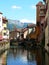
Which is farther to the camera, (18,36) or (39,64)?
(18,36)

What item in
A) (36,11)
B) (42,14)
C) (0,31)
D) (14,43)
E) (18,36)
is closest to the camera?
(0,31)

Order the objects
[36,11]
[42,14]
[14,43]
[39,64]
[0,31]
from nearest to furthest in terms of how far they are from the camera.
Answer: [39,64], [0,31], [42,14], [14,43], [36,11]

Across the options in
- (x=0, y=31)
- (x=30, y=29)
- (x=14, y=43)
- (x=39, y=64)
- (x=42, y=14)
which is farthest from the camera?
(x=30, y=29)

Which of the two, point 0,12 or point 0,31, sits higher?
point 0,12

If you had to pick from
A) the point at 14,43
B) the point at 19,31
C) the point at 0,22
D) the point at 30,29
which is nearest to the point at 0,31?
the point at 0,22

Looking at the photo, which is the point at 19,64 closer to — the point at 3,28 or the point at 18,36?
the point at 3,28

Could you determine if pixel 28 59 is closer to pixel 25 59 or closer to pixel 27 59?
Result: pixel 27 59

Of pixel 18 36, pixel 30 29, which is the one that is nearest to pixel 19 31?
pixel 18 36

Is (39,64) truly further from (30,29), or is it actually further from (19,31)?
(19,31)

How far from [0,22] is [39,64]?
65.6 m

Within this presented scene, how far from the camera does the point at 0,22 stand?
97312 mm

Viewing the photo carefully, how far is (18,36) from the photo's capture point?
532 feet

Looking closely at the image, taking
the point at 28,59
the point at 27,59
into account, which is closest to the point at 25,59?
the point at 27,59

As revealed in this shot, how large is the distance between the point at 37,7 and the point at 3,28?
30.2 metres
